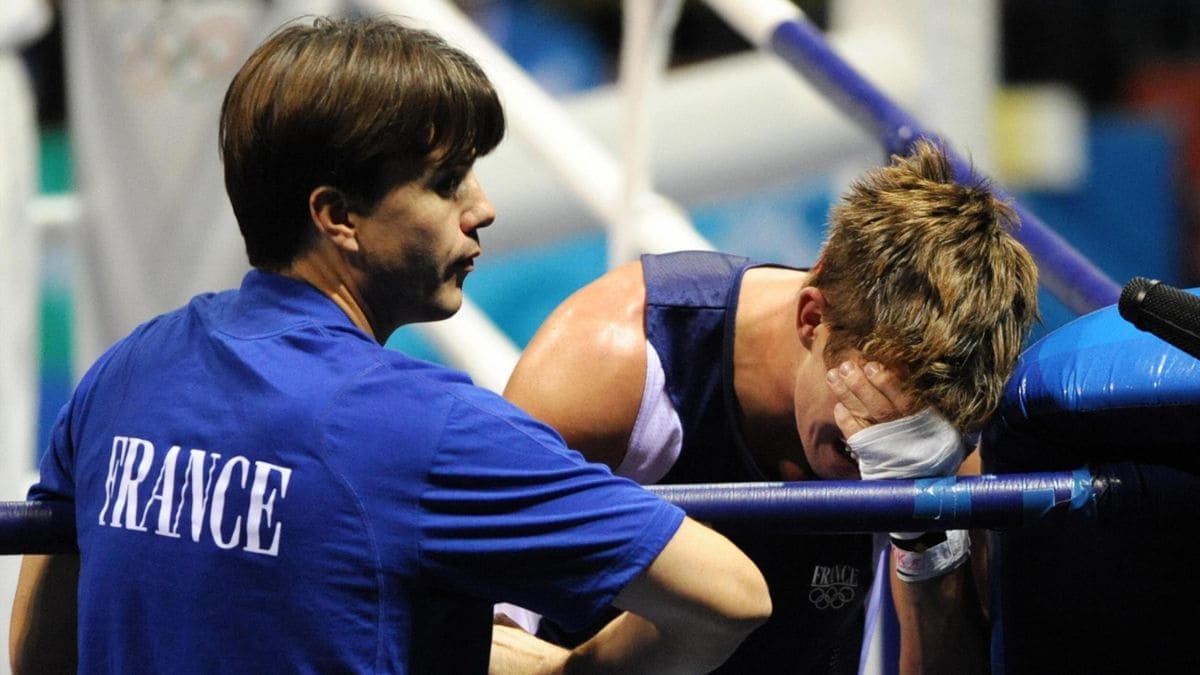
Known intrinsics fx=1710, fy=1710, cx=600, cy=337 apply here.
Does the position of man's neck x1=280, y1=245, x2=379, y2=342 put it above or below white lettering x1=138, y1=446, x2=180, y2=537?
above

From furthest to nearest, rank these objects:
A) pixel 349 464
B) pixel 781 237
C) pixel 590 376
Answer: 1. pixel 781 237
2. pixel 590 376
3. pixel 349 464

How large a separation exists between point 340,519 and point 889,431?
1.52 ft

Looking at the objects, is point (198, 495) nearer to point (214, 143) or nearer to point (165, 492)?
point (165, 492)

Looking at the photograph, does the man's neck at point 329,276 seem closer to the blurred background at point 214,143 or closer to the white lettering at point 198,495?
the white lettering at point 198,495

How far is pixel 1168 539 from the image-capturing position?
1.25 metres

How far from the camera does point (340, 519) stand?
3.60 ft

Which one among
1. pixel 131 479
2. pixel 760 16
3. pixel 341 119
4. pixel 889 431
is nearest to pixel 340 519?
pixel 131 479

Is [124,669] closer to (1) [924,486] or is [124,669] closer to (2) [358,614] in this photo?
(2) [358,614]

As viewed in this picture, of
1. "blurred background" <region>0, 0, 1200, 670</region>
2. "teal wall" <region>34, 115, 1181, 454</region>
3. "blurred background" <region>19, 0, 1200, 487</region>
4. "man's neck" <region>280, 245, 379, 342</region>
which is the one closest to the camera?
"man's neck" <region>280, 245, 379, 342</region>

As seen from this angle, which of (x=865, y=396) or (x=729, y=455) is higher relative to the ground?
(x=865, y=396)

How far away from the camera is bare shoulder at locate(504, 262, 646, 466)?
155cm

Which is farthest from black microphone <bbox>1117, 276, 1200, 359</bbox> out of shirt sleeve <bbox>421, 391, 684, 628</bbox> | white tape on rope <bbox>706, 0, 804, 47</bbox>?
white tape on rope <bbox>706, 0, 804, 47</bbox>

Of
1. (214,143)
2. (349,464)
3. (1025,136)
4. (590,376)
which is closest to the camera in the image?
(349,464)

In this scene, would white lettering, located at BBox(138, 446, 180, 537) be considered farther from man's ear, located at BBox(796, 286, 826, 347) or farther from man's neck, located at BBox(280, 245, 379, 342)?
man's ear, located at BBox(796, 286, 826, 347)
